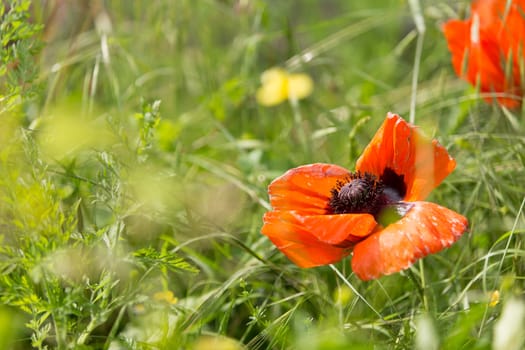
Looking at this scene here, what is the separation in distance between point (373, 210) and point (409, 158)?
Result: 6 cm

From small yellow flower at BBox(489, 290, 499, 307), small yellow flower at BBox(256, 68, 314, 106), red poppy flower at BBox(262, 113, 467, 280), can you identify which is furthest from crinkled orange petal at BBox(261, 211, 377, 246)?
small yellow flower at BBox(256, 68, 314, 106)

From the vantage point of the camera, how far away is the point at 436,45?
5.44 ft

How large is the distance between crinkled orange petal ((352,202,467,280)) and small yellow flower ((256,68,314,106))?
30.8 inches

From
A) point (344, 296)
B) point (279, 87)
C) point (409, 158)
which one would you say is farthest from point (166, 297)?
point (279, 87)

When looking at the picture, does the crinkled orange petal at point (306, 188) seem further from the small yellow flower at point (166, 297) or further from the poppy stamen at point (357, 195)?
the small yellow flower at point (166, 297)

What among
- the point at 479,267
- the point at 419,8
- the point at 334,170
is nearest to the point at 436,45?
the point at 419,8

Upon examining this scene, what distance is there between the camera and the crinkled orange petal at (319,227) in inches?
28.3

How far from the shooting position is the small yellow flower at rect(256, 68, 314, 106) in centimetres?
151

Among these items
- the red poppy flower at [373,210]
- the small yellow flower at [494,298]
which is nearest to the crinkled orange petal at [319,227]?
the red poppy flower at [373,210]

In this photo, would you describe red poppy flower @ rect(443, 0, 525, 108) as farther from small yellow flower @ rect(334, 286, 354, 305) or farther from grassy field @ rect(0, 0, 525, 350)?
small yellow flower @ rect(334, 286, 354, 305)

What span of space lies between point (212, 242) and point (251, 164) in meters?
0.25

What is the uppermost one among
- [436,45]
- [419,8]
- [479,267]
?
[419,8]

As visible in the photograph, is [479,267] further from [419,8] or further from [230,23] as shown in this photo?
[230,23]

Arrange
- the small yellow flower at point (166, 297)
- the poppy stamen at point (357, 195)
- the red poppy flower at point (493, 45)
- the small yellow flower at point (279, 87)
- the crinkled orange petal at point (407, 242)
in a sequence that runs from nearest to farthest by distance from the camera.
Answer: the crinkled orange petal at point (407, 242), the poppy stamen at point (357, 195), the small yellow flower at point (166, 297), the red poppy flower at point (493, 45), the small yellow flower at point (279, 87)
